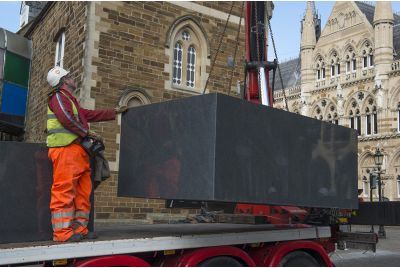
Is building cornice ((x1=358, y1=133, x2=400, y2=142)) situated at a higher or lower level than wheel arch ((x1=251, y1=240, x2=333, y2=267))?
higher

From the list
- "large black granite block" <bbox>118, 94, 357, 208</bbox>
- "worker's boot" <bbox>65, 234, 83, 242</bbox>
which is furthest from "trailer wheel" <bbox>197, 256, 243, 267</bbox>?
"worker's boot" <bbox>65, 234, 83, 242</bbox>

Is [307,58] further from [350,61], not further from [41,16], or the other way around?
[41,16]

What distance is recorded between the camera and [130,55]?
14.2m

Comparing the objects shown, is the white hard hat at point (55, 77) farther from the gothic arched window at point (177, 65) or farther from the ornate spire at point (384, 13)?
the ornate spire at point (384, 13)

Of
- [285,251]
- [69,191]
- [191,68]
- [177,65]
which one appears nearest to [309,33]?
[191,68]

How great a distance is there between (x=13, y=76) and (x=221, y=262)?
651 inches

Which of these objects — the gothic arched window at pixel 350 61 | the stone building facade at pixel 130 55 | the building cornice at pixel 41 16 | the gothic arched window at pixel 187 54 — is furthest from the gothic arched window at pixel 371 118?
the building cornice at pixel 41 16

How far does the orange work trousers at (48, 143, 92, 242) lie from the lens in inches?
176

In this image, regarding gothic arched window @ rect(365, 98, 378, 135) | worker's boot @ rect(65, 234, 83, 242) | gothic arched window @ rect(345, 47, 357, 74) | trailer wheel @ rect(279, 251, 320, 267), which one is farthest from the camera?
gothic arched window @ rect(345, 47, 357, 74)

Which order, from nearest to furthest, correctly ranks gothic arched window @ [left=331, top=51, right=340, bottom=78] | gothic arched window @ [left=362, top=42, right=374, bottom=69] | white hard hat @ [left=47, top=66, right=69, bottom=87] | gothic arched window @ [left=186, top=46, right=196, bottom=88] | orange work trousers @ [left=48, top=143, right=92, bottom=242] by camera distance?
orange work trousers @ [left=48, top=143, right=92, bottom=242] → white hard hat @ [left=47, top=66, right=69, bottom=87] → gothic arched window @ [left=186, top=46, right=196, bottom=88] → gothic arched window @ [left=362, top=42, right=374, bottom=69] → gothic arched window @ [left=331, top=51, right=340, bottom=78]

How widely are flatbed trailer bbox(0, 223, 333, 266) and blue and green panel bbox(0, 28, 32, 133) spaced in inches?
604

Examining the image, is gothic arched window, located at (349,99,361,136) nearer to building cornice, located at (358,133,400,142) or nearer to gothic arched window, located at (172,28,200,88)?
building cornice, located at (358,133,400,142)

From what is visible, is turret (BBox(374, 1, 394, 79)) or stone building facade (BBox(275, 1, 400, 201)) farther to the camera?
turret (BBox(374, 1, 394, 79))

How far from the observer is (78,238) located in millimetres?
4398
